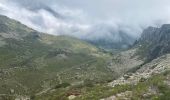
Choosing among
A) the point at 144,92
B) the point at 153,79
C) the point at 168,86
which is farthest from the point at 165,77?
the point at 144,92

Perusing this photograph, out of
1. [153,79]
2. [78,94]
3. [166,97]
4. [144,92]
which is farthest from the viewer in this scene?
[153,79]

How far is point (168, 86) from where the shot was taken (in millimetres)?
114812

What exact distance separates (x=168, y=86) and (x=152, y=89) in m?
6.59

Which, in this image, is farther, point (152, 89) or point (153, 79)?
point (153, 79)

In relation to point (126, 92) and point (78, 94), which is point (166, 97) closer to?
point (126, 92)

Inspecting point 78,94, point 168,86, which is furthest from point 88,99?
point 168,86

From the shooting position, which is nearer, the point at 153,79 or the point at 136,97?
the point at 136,97

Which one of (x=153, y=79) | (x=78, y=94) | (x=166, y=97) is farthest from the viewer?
(x=153, y=79)

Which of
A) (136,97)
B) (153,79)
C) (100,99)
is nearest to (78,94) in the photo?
(100,99)

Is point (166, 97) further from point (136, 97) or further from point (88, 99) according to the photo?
point (88, 99)

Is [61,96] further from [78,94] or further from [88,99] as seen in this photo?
[88,99]

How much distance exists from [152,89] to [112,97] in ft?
48.9

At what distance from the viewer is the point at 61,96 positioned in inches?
4540

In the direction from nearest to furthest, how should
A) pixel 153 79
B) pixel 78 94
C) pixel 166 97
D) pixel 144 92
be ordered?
pixel 166 97 → pixel 144 92 → pixel 78 94 → pixel 153 79
